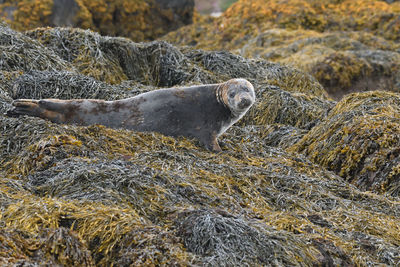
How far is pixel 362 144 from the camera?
20.6 ft

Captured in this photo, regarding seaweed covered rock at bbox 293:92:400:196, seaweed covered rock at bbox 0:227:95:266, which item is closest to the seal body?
seaweed covered rock at bbox 293:92:400:196

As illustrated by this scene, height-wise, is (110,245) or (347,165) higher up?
(110,245)

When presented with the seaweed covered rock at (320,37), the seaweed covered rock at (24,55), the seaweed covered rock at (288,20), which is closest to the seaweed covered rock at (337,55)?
the seaweed covered rock at (320,37)

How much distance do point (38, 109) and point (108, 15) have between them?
9062mm

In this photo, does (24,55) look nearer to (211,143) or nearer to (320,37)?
(211,143)

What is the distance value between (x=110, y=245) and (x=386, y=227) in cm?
215

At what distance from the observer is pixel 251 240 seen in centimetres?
384

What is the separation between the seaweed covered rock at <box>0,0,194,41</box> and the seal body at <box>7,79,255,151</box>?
7.34 metres

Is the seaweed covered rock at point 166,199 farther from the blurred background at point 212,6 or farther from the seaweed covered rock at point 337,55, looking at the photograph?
the blurred background at point 212,6

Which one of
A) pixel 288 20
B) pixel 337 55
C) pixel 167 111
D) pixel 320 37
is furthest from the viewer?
pixel 288 20

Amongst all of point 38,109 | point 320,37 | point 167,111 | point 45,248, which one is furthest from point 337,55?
point 45,248

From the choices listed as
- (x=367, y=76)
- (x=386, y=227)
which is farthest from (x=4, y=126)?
(x=367, y=76)

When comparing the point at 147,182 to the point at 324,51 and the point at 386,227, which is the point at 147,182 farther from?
the point at 324,51

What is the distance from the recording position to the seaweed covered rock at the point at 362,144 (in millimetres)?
6031
